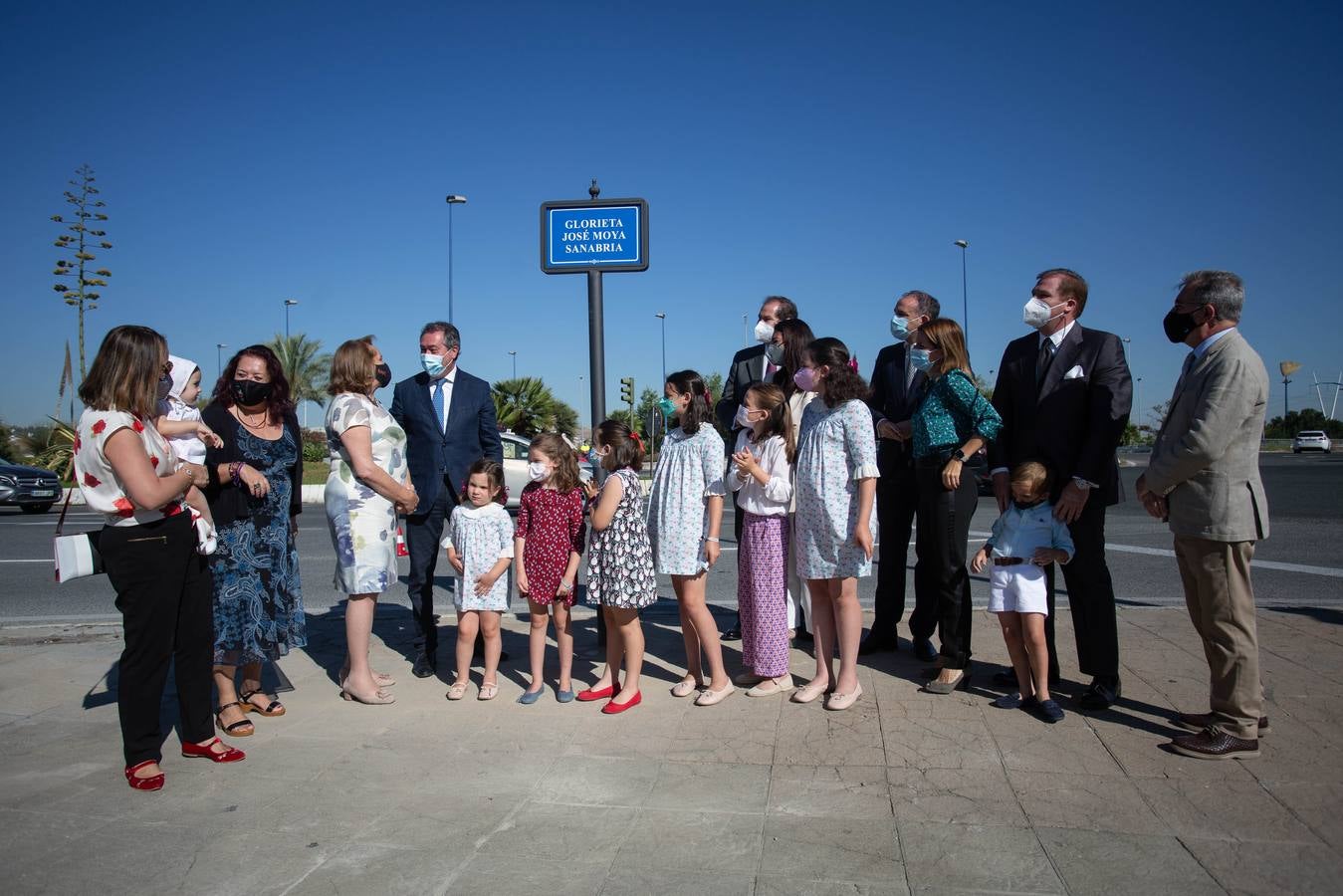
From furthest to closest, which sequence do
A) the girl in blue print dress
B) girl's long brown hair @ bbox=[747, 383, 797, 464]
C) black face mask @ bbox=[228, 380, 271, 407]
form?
the girl in blue print dress
girl's long brown hair @ bbox=[747, 383, 797, 464]
black face mask @ bbox=[228, 380, 271, 407]

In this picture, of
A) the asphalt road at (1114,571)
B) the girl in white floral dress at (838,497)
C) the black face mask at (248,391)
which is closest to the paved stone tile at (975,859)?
the girl in white floral dress at (838,497)

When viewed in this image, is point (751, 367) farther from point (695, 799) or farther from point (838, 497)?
point (695, 799)

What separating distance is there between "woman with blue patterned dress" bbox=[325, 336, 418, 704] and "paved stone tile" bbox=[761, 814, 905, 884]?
2.55 meters

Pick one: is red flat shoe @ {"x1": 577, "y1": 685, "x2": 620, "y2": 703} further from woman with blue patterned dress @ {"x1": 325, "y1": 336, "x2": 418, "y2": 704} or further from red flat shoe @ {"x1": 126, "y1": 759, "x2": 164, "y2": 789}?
red flat shoe @ {"x1": 126, "y1": 759, "x2": 164, "y2": 789}

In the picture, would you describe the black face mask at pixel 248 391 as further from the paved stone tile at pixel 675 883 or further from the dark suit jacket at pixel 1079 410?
the dark suit jacket at pixel 1079 410

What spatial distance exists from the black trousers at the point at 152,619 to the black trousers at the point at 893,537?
3646 mm

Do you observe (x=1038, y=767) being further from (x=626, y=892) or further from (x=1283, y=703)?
(x=626, y=892)

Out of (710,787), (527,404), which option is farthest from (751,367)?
(527,404)

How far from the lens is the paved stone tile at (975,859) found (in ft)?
8.72

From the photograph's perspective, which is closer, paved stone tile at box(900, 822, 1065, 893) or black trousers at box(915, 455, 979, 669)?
paved stone tile at box(900, 822, 1065, 893)

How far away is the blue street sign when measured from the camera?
6102 millimetres

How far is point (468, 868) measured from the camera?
9.27 feet

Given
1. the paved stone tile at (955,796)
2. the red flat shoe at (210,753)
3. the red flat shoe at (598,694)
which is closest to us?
the paved stone tile at (955,796)

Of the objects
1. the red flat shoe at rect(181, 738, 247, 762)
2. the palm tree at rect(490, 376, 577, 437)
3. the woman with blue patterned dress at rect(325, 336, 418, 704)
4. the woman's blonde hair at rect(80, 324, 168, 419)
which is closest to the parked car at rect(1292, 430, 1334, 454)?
the palm tree at rect(490, 376, 577, 437)
